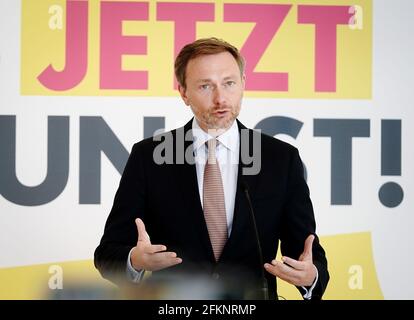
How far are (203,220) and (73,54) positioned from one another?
5.57 ft

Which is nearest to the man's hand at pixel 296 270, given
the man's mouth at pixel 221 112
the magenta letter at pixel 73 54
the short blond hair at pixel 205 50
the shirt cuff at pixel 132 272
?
the shirt cuff at pixel 132 272

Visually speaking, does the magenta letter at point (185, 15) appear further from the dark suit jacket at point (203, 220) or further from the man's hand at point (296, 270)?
the man's hand at point (296, 270)

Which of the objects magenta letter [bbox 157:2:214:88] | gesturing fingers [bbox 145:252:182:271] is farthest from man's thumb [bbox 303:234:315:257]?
magenta letter [bbox 157:2:214:88]

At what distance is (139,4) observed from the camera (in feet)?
10.7

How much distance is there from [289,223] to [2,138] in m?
1.85

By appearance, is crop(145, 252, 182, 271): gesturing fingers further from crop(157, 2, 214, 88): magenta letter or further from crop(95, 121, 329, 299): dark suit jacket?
crop(157, 2, 214, 88): magenta letter

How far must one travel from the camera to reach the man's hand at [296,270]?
156cm

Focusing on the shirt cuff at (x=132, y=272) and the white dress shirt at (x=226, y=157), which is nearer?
the shirt cuff at (x=132, y=272)

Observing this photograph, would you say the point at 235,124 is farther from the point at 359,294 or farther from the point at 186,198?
the point at 359,294

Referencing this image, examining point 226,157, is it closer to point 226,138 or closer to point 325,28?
point 226,138

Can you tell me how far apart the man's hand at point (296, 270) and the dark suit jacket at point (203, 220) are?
2.8 inches

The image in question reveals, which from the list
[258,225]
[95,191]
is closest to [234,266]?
[258,225]
